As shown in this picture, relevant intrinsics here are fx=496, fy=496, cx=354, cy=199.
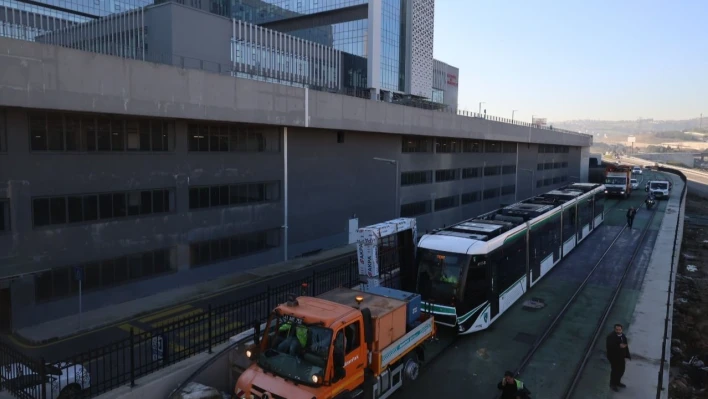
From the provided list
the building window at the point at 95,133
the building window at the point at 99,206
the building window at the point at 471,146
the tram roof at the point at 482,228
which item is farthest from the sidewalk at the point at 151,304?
the building window at the point at 471,146

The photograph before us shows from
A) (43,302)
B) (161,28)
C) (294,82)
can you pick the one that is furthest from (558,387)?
(294,82)

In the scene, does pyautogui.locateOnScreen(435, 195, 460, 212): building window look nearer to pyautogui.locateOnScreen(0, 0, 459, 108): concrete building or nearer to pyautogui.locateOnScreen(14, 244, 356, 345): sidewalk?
pyautogui.locateOnScreen(0, 0, 459, 108): concrete building

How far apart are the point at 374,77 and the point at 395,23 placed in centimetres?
912

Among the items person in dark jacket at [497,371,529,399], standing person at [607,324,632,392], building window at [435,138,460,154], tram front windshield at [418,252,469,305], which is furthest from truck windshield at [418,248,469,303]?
building window at [435,138,460,154]

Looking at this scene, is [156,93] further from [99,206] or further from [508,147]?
[508,147]

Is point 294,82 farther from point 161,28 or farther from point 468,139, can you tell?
point 468,139

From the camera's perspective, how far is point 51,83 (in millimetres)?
16531

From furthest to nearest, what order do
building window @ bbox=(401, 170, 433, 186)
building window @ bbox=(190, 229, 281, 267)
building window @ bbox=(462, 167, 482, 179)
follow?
building window @ bbox=(462, 167, 482, 179) < building window @ bbox=(401, 170, 433, 186) < building window @ bbox=(190, 229, 281, 267)

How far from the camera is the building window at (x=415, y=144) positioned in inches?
1527

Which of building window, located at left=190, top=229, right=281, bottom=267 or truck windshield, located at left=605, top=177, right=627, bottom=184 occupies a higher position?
truck windshield, located at left=605, top=177, right=627, bottom=184

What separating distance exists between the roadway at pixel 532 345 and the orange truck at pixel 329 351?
77.7 inches

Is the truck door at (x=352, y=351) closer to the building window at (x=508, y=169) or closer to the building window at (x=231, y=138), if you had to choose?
the building window at (x=231, y=138)

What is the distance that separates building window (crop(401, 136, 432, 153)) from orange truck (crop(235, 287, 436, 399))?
28.1m

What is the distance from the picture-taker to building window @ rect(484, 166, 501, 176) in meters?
52.2
